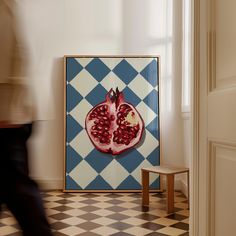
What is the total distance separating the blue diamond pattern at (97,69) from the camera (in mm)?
4469

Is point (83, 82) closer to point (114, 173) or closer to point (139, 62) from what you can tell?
point (139, 62)

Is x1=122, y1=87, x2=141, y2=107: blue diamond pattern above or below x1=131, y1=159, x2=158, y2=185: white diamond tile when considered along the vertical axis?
above

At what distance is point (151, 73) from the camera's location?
176 inches

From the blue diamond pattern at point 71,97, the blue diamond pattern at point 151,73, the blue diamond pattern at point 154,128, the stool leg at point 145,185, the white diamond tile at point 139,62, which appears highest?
the white diamond tile at point 139,62

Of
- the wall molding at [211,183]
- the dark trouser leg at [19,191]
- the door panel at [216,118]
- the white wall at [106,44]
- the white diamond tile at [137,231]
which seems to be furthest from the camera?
the white wall at [106,44]

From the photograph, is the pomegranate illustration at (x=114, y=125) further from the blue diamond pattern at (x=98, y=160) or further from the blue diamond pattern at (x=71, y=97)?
the blue diamond pattern at (x=71, y=97)

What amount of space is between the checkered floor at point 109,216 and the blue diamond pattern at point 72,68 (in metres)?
1.31

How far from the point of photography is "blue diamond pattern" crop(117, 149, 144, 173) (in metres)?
4.41

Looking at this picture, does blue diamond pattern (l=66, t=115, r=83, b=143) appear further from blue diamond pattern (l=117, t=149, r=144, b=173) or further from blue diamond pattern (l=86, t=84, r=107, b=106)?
blue diamond pattern (l=117, t=149, r=144, b=173)

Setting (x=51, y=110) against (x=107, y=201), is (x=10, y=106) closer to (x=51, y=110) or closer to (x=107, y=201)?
(x=107, y=201)

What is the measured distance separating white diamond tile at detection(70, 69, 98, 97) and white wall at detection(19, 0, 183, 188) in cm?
20

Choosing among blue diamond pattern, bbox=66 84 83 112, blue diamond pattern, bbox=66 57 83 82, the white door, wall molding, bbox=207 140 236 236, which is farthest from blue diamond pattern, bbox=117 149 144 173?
wall molding, bbox=207 140 236 236

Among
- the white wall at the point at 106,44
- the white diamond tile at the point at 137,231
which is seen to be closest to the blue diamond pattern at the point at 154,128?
the white wall at the point at 106,44

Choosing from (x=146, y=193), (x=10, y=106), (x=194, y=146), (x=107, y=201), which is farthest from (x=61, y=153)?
(x=10, y=106)
